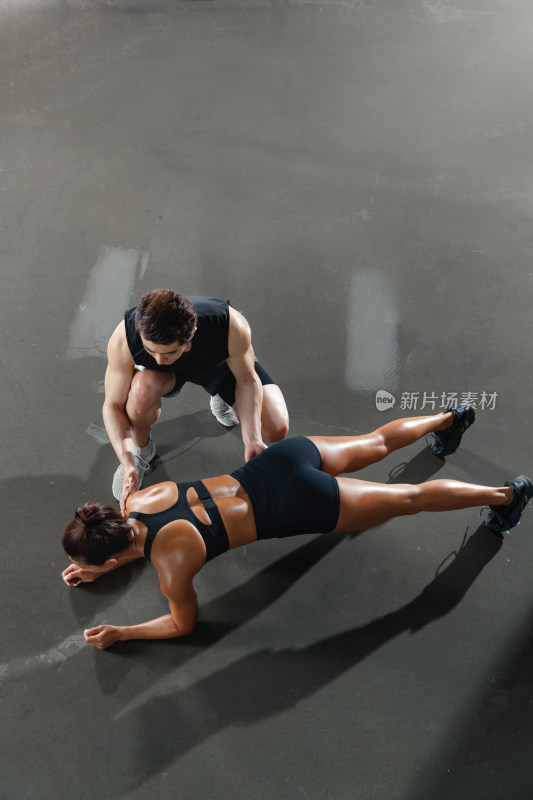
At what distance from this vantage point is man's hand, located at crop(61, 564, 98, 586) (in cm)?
284

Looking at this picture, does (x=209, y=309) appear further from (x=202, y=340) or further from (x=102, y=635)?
(x=102, y=635)

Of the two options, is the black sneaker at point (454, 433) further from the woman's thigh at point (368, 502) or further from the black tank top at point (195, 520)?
the black tank top at point (195, 520)

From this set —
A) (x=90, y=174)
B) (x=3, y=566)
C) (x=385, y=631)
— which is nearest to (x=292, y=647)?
(x=385, y=631)

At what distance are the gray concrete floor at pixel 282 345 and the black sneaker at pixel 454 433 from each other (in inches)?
3.7

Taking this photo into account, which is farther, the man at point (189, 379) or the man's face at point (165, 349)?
the man at point (189, 379)

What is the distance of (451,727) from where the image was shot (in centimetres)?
256

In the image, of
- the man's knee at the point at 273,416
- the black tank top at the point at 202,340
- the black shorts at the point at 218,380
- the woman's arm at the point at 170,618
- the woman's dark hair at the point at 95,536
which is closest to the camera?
the woman's dark hair at the point at 95,536

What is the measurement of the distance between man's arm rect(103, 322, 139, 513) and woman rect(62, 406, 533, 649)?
1.05ft

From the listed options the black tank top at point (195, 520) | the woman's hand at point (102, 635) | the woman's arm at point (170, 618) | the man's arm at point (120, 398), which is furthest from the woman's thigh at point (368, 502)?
the woman's hand at point (102, 635)

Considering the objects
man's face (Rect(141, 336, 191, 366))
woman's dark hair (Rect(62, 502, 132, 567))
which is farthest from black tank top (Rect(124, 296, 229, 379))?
woman's dark hair (Rect(62, 502, 132, 567))

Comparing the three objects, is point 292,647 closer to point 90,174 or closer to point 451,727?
point 451,727

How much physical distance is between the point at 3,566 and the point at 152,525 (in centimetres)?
102

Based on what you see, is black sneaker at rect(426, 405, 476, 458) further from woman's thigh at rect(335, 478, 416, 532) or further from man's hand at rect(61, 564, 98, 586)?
man's hand at rect(61, 564, 98, 586)

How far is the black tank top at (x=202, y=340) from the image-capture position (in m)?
2.75
